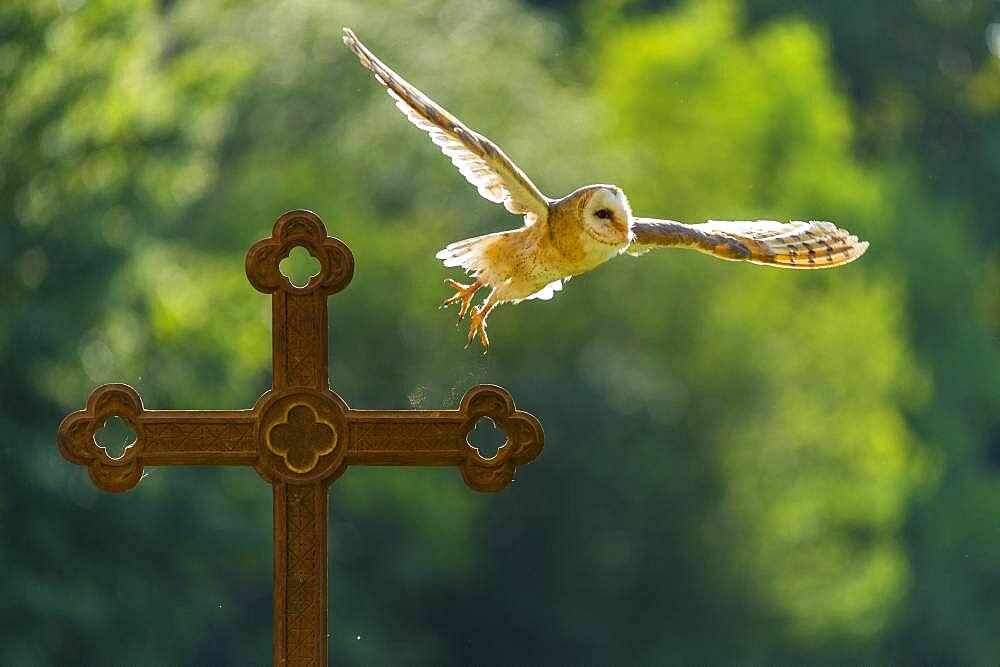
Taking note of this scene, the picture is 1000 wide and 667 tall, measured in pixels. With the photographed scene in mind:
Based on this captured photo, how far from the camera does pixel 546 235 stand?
595 cm

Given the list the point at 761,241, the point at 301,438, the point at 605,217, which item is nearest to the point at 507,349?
the point at 761,241

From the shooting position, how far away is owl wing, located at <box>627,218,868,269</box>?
607 cm

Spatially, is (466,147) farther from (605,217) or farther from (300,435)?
(300,435)

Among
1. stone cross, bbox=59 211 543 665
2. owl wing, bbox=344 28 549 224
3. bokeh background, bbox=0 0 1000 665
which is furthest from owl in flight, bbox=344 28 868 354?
bokeh background, bbox=0 0 1000 665

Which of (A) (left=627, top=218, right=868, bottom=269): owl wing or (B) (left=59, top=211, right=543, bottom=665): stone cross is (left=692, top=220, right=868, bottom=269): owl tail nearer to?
(A) (left=627, top=218, right=868, bottom=269): owl wing

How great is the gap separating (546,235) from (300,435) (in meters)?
0.86

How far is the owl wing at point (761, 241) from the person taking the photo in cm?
607

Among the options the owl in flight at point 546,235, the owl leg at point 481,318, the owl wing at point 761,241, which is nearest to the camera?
the owl in flight at point 546,235

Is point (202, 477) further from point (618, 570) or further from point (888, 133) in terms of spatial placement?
point (888, 133)

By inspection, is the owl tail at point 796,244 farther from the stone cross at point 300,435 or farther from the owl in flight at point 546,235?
the stone cross at point 300,435

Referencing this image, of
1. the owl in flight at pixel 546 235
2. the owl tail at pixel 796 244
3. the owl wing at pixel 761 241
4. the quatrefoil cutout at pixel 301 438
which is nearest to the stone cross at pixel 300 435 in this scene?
the quatrefoil cutout at pixel 301 438

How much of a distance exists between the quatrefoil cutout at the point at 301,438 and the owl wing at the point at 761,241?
39.4 inches

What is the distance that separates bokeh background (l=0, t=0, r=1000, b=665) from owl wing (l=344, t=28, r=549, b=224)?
9342 millimetres

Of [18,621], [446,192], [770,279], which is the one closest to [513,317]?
[446,192]
